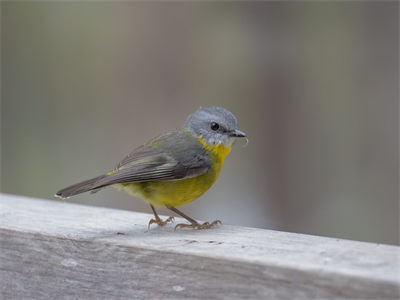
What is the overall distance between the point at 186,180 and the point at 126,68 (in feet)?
12.0

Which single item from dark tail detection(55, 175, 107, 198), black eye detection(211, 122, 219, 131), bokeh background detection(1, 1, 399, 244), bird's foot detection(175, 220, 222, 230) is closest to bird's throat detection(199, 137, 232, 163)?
black eye detection(211, 122, 219, 131)

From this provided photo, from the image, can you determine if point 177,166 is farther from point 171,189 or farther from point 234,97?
point 234,97

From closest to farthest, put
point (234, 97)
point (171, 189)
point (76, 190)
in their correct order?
point (76, 190), point (171, 189), point (234, 97)

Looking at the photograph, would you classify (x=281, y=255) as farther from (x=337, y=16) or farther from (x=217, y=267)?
(x=337, y=16)

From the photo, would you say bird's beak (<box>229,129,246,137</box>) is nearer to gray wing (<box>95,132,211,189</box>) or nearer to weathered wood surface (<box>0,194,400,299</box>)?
gray wing (<box>95,132,211,189</box>)

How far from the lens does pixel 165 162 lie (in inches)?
151

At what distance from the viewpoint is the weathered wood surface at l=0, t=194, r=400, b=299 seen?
215 cm

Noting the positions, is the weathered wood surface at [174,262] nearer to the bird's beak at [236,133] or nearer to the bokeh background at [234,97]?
the bird's beak at [236,133]

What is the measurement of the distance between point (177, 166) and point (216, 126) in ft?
1.59

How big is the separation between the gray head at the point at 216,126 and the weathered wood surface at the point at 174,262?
914 mm

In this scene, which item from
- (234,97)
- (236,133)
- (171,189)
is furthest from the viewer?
(234,97)

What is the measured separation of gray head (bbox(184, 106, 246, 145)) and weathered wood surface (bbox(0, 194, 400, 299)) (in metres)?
0.91

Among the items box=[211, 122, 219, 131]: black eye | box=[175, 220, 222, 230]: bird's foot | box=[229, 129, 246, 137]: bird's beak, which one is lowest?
box=[175, 220, 222, 230]: bird's foot

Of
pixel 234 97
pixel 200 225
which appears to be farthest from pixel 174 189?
pixel 234 97
